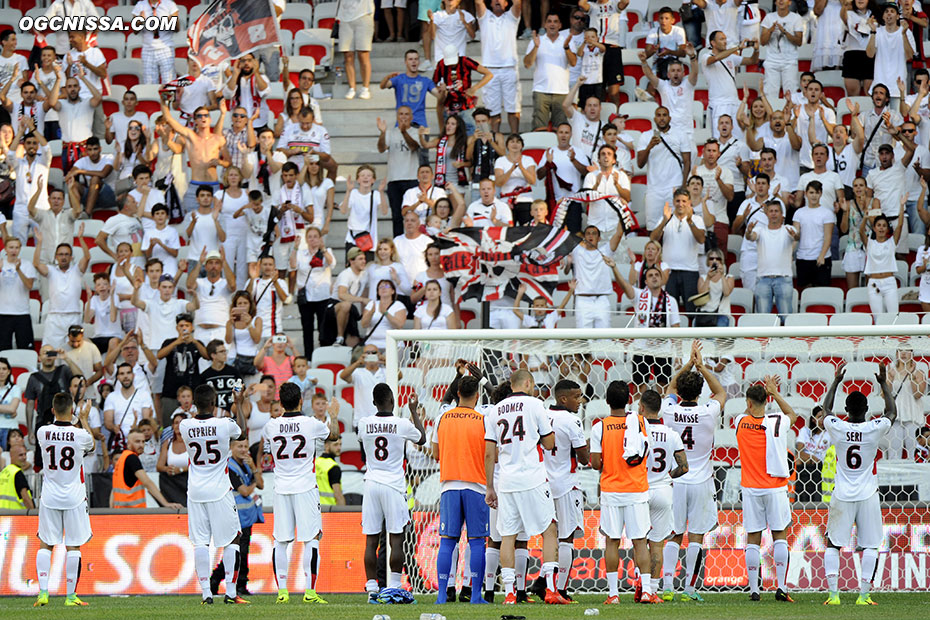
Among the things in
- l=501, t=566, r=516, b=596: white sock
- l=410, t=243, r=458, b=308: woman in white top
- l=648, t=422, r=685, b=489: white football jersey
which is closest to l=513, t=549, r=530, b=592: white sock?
l=501, t=566, r=516, b=596: white sock

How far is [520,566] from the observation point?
42.0 feet

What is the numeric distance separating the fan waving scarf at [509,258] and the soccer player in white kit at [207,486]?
16.9 feet

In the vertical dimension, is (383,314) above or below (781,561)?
above

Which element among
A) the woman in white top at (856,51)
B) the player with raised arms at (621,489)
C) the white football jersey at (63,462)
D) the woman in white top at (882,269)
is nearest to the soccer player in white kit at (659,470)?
the player with raised arms at (621,489)

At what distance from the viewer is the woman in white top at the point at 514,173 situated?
19.2 m

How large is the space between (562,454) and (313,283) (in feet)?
20.9

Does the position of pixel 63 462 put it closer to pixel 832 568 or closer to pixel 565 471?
pixel 565 471

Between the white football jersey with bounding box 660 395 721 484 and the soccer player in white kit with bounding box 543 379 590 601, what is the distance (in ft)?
3.20

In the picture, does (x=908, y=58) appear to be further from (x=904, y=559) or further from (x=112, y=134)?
(x=112, y=134)

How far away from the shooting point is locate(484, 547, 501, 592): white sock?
1241 cm

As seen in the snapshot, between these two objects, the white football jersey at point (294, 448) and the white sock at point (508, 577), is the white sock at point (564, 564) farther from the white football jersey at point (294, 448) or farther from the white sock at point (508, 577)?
the white football jersey at point (294, 448)

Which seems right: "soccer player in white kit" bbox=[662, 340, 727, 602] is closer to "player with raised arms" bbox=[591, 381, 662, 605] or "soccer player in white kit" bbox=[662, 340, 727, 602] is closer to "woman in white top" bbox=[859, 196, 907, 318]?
"player with raised arms" bbox=[591, 381, 662, 605]

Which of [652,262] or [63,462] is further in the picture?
[652,262]

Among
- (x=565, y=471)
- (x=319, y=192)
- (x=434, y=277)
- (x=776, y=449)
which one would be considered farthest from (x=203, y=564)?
(x=319, y=192)
